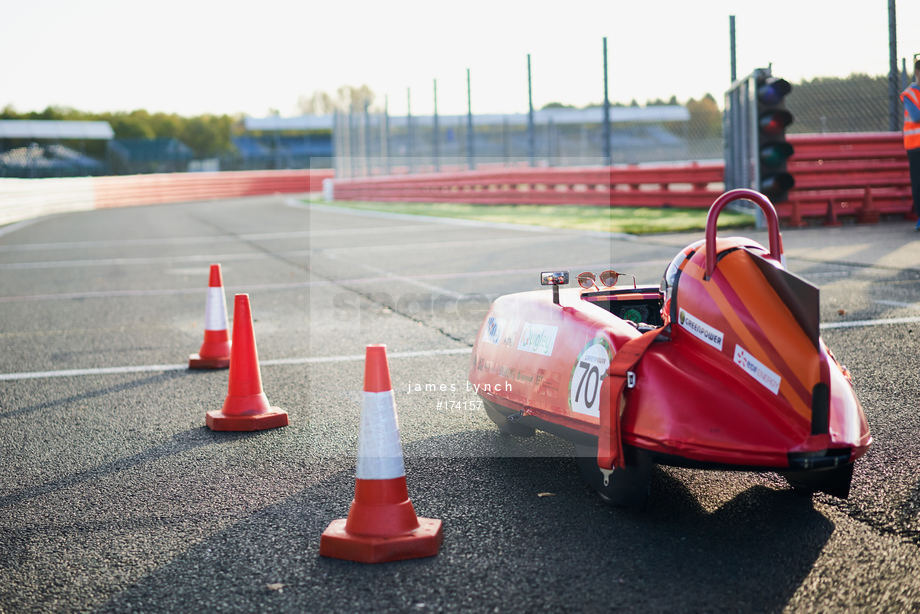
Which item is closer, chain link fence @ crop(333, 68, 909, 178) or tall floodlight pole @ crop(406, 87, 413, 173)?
chain link fence @ crop(333, 68, 909, 178)

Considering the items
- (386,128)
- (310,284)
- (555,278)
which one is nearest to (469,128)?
(386,128)

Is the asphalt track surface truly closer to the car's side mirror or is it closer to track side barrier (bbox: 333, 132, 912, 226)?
the car's side mirror

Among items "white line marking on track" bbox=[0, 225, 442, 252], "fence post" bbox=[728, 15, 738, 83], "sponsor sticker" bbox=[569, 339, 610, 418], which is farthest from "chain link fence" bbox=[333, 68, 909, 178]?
"sponsor sticker" bbox=[569, 339, 610, 418]

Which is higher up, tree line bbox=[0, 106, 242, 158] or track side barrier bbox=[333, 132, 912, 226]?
tree line bbox=[0, 106, 242, 158]

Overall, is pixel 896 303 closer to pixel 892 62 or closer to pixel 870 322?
pixel 870 322

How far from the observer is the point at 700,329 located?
3.30m

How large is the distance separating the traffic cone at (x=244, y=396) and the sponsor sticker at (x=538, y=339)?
147cm

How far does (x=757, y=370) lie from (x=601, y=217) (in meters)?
15.8

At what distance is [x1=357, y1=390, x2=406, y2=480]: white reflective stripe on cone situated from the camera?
3231 mm

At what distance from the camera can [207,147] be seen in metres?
115

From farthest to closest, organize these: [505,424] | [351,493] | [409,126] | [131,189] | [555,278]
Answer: [131,189], [409,126], [505,424], [555,278], [351,493]

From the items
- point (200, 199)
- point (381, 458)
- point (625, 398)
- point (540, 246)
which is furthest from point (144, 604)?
point (200, 199)

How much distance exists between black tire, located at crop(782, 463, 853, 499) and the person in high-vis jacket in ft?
33.0

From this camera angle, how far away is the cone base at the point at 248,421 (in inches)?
189
